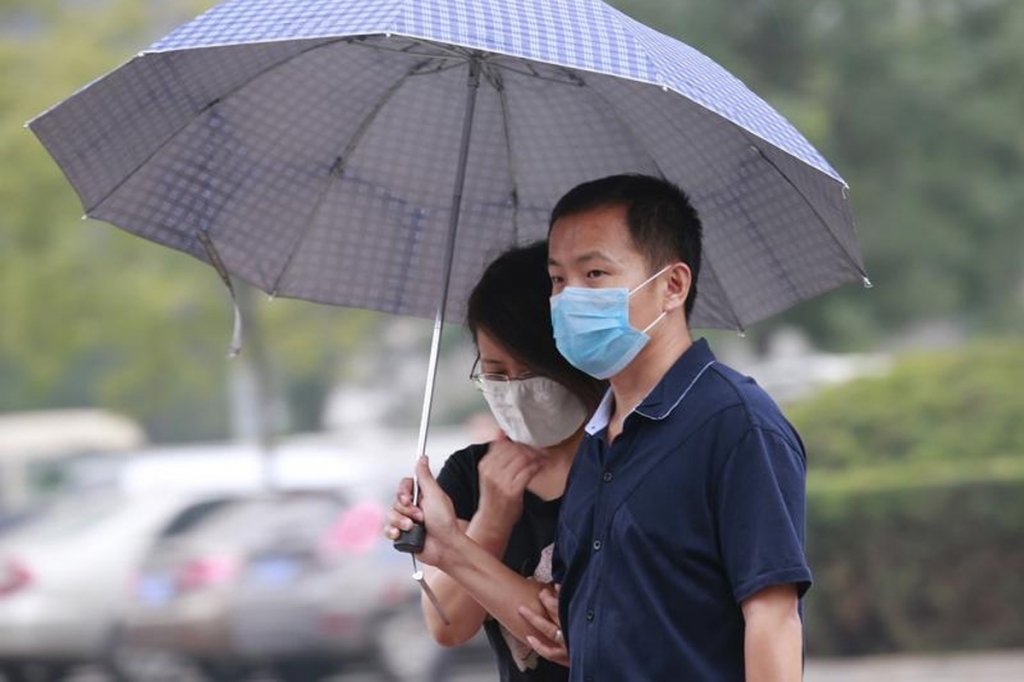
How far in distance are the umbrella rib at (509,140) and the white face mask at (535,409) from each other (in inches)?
24.8

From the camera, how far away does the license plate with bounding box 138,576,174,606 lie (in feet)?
39.7

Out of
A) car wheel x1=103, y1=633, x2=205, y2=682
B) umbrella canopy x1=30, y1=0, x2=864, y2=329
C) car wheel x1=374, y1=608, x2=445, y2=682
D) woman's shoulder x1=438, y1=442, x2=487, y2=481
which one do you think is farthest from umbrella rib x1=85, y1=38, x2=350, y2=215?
car wheel x1=103, y1=633, x2=205, y2=682

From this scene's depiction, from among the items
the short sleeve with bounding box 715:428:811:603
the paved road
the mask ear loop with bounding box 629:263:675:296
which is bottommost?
the paved road

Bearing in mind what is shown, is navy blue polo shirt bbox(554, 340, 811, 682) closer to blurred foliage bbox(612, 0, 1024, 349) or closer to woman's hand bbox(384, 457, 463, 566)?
woman's hand bbox(384, 457, 463, 566)

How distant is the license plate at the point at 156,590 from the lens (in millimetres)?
12090

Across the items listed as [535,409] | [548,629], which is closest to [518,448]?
[535,409]

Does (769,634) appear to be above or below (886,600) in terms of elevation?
above

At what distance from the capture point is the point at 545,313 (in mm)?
3320

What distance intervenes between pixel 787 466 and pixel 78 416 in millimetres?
30219

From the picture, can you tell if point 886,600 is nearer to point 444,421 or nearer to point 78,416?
point 78,416

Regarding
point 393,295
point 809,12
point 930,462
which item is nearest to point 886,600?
point 930,462

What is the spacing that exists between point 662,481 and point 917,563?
382 inches

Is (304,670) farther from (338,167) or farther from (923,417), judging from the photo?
(338,167)

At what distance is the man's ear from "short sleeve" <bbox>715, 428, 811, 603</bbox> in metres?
0.30
